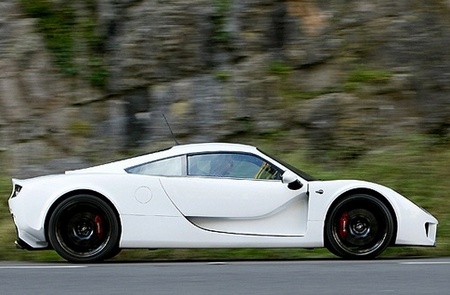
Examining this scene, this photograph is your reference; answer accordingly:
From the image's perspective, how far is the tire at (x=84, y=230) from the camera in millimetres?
8922

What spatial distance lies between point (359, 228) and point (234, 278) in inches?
80.6

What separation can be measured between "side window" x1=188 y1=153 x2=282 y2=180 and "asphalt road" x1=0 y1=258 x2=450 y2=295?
93 centimetres

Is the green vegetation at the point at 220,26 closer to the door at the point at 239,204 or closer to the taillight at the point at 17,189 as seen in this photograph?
the door at the point at 239,204

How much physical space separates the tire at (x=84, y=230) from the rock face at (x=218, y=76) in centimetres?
487

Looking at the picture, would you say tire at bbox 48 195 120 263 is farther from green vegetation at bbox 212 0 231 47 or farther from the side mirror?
green vegetation at bbox 212 0 231 47

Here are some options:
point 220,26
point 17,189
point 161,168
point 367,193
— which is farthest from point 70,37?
point 367,193

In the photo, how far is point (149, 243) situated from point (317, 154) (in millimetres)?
5213

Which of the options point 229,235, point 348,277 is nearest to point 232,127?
point 229,235

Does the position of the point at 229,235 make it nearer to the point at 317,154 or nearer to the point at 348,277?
the point at 348,277

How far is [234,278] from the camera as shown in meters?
7.50

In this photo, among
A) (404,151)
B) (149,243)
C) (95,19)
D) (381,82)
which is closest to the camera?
(149,243)

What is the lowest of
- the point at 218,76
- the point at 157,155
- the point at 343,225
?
the point at 343,225

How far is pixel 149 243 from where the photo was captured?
8.95 metres

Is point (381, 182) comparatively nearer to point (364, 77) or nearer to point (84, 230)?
point (364, 77)
